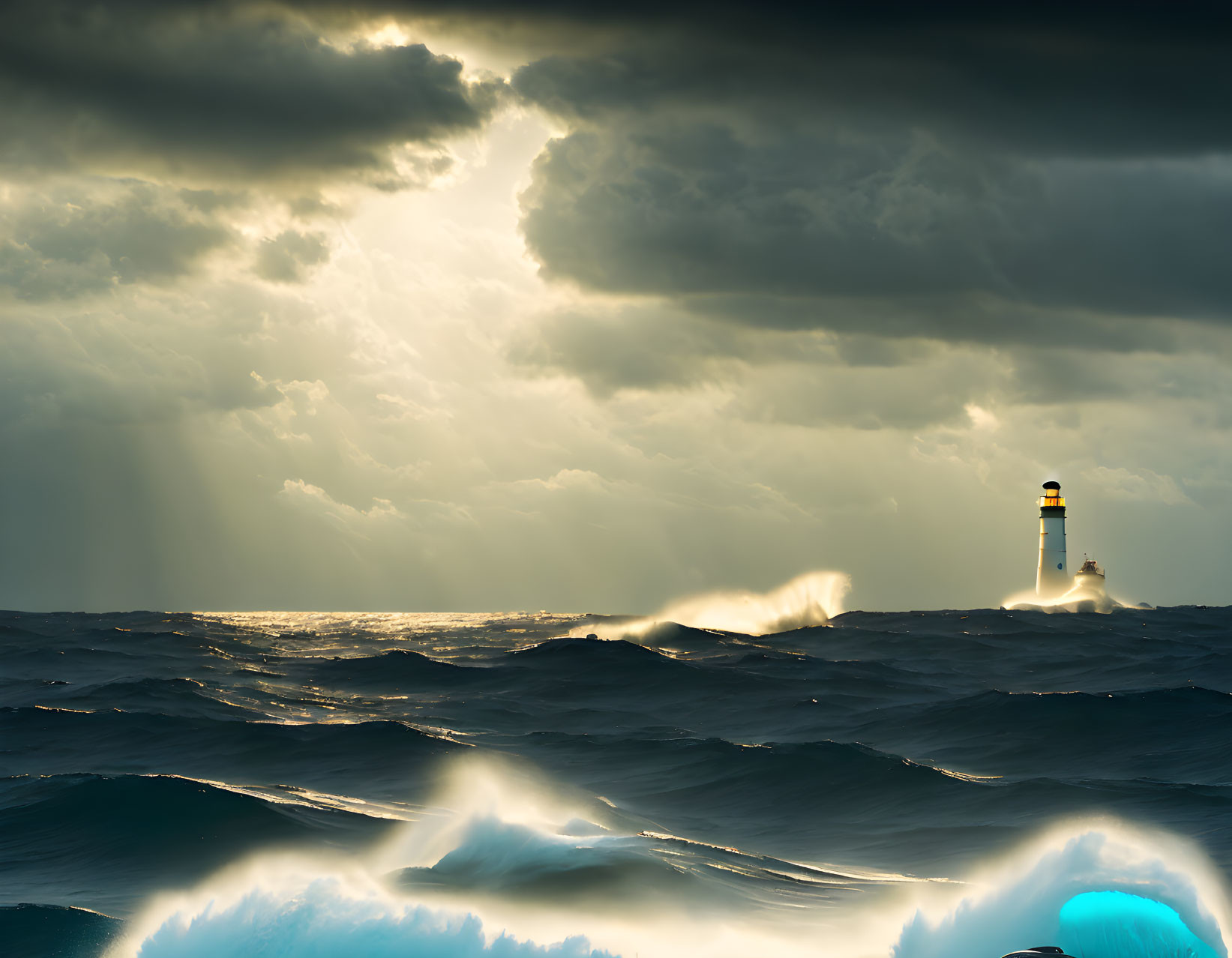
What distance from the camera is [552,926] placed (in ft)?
41.8

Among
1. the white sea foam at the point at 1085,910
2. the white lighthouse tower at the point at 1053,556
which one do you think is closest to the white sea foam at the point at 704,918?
the white sea foam at the point at 1085,910

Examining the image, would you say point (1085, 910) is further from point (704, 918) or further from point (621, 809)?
point (621, 809)

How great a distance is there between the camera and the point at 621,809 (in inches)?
820

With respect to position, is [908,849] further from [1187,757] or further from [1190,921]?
[1187,757]

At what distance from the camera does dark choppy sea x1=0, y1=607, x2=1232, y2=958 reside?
11.9 meters

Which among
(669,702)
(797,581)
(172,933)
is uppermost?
(797,581)

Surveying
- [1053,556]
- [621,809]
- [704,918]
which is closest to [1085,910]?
[704,918]

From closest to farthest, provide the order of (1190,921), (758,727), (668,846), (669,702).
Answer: (1190,921) → (668,846) → (758,727) → (669,702)

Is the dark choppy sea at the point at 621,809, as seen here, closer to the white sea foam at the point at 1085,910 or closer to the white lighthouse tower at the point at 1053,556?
the white sea foam at the point at 1085,910

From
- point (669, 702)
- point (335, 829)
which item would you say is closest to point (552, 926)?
point (335, 829)

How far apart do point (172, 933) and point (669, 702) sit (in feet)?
77.9

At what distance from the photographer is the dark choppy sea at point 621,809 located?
11.9 meters

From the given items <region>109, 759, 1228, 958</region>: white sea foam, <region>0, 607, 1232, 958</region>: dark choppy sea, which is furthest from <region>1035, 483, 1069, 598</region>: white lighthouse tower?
<region>109, 759, 1228, 958</region>: white sea foam

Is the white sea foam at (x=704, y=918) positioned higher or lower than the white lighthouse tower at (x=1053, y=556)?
lower
